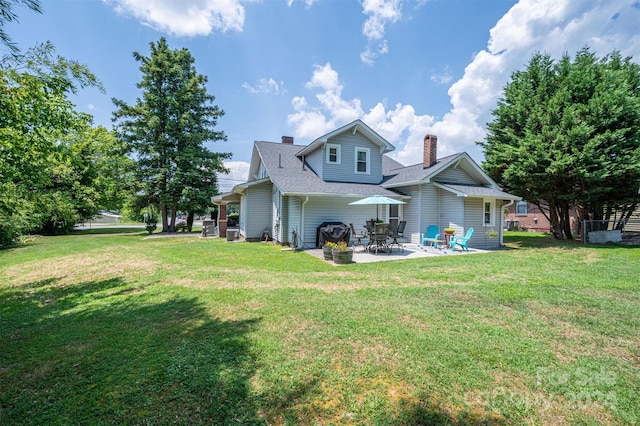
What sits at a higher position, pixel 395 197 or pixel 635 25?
pixel 635 25

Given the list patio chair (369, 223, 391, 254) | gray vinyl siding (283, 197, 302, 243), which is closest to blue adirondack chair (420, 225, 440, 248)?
patio chair (369, 223, 391, 254)

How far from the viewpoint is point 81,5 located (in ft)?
18.7

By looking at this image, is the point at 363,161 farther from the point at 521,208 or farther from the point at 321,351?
the point at 521,208

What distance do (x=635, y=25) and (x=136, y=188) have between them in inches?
1305

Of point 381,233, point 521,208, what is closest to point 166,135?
point 381,233

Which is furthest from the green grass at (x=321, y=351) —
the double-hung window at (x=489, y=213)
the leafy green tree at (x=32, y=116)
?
the double-hung window at (x=489, y=213)

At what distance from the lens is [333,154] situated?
15664mm

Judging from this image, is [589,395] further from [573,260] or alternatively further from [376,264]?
[573,260]

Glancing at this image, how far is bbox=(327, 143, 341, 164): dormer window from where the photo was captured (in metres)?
15.5

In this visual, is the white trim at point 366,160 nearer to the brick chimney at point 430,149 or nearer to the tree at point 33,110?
the brick chimney at point 430,149

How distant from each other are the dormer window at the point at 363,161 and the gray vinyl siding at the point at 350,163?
14cm

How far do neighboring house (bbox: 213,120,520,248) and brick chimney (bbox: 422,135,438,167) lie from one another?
0.18 feet

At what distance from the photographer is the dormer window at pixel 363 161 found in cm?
1639

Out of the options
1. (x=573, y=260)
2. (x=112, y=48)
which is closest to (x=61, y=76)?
(x=112, y=48)
